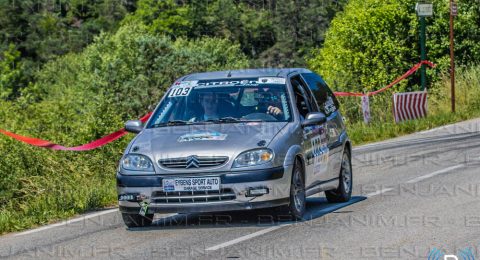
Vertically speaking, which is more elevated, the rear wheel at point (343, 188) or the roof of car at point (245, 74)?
the roof of car at point (245, 74)

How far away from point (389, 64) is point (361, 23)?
3807 millimetres

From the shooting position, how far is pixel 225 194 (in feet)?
32.2

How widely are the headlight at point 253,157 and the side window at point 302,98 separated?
4.75 feet

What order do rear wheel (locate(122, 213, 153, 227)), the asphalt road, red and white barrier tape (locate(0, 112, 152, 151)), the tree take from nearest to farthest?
1. the asphalt road
2. rear wheel (locate(122, 213, 153, 227))
3. red and white barrier tape (locate(0, 112, 152, 151))
4. the tree

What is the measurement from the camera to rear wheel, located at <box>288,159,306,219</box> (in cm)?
1021

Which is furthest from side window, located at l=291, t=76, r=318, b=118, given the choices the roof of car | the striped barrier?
the striped barrier

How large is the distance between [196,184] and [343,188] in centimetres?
302

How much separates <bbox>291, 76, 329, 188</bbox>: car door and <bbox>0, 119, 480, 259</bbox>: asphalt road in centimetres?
44

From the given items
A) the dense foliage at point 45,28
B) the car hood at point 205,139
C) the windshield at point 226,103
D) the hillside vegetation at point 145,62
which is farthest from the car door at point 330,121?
the dense foliage at point 45,28

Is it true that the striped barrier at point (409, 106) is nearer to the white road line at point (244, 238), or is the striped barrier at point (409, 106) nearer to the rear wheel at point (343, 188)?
the rear wheel at point (343, 188)

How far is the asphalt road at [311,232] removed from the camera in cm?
841

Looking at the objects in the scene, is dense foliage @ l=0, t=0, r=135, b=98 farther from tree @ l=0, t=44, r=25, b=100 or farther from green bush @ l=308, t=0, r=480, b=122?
green bush @ l=308, t=0, r=480, b=122

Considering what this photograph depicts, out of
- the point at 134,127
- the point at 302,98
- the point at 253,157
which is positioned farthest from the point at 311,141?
the point at 134,127

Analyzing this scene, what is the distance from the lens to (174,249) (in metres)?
8.75
